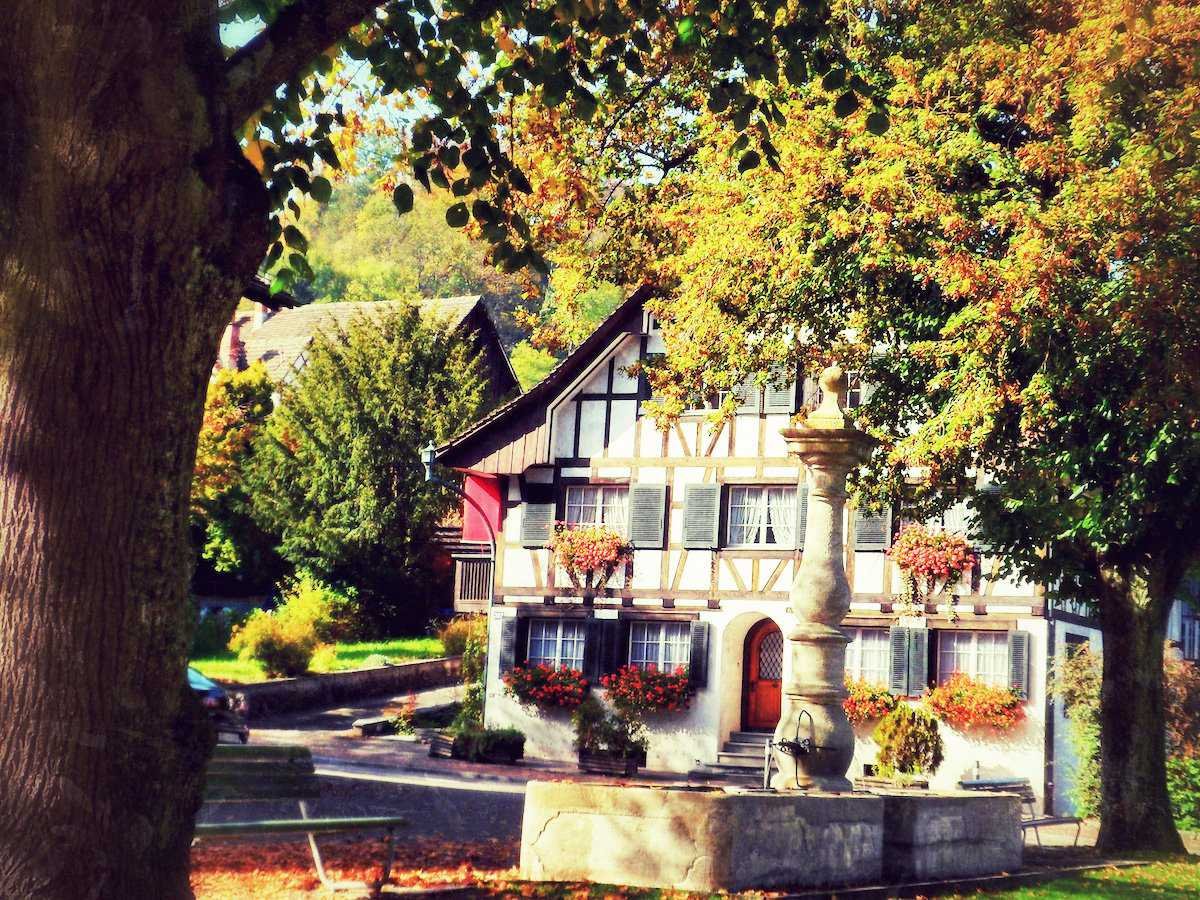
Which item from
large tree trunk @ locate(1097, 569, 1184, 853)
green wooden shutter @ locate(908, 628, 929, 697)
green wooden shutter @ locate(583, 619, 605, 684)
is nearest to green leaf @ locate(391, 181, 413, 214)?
large tree trunk @ locate(1097, 569, 1184, 853)

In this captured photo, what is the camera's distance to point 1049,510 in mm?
16000

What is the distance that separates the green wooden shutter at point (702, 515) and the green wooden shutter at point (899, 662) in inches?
149

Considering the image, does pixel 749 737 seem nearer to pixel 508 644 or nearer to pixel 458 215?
pixel 508 644

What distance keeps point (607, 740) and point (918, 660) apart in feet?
18.3

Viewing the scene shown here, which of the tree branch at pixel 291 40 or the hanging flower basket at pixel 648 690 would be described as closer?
the tree branch at pixel 291 40

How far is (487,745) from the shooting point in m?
27.6

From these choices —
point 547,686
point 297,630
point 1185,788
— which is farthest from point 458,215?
point 297,630

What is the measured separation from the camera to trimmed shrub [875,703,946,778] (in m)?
26.0

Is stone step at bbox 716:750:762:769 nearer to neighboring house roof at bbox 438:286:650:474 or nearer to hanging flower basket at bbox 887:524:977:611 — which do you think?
hanging flower basket at bbox 887:524:977:611

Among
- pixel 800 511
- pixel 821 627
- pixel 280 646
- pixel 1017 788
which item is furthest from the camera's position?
pixel 280 646

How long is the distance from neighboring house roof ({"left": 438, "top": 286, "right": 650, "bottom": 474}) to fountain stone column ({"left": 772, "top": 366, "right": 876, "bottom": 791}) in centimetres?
1648

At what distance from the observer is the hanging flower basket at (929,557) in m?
26.3

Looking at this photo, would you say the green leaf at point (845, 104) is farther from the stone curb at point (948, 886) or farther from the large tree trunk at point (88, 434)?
the stone curb at point (948, 886)

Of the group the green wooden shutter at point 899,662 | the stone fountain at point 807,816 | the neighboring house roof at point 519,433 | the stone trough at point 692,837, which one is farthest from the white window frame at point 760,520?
the stone trough at point 692,837
